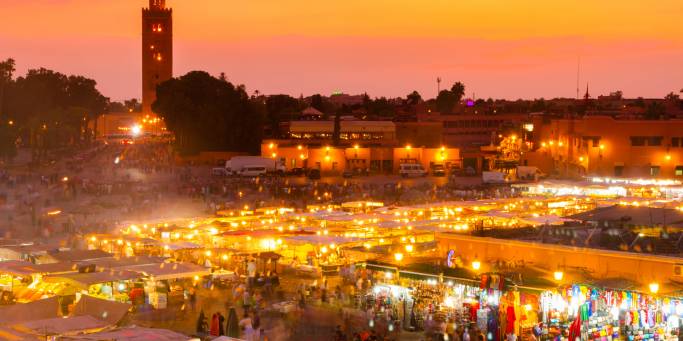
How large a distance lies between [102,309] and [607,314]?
812cm

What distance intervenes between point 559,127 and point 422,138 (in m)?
12.9

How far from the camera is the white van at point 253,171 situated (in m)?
52.8

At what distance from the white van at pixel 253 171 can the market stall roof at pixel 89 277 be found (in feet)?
111

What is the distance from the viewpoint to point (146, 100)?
4195 inches

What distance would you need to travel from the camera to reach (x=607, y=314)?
15.2m

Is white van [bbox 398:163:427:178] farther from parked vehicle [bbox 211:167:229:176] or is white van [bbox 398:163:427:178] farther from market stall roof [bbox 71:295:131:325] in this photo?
market stall roof [bbox 71:295:131:325]

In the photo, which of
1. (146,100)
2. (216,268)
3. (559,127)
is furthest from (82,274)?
(146,100)

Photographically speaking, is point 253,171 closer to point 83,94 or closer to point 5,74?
point 5,74

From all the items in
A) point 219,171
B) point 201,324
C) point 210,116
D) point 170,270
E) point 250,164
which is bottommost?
point 201,324

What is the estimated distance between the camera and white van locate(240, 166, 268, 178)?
173 feet

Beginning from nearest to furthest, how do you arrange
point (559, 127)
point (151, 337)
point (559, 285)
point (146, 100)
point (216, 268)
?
point (151, 337) → point (559, 285) → point (216, 268) → point (559, 127) → point (146, 100)

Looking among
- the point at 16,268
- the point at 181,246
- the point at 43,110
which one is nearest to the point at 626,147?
the point at 181,246

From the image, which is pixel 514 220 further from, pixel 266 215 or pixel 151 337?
pixel 151 337

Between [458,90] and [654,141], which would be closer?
[654,141]
